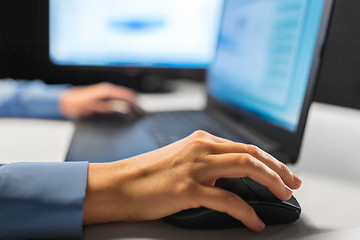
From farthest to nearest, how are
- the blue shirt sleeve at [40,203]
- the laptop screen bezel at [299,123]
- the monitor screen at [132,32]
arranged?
the monitor screen at [132,32] < the laptop screen bezel at [299,123] < the blue shirt sleeve at [40,203]

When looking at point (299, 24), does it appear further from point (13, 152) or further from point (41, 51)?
point (41, 51)

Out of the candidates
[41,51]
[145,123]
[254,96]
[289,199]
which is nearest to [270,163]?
[289,199]

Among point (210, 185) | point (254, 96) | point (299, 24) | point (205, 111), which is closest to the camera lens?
point (210, 185)

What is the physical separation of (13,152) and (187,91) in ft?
2.60

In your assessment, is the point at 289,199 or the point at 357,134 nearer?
the point at 289,199

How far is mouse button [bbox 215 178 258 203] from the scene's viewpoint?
1.07 feet

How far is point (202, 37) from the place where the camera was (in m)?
1.10

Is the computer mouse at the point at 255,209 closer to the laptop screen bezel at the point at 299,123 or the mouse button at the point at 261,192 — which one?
the mouse button at the point at 261,192

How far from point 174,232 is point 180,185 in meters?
0.05

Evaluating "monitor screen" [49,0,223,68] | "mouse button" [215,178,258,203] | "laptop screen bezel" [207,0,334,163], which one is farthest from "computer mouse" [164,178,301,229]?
"monitor screen" [49,0,223,68]

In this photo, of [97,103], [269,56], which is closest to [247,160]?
[269,56]

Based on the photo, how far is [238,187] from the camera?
13.3 inches

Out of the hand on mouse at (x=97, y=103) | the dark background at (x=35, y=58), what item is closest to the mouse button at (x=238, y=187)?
the hand on mouse at (x=97, y=103)

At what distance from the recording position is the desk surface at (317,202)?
32 centimetres
